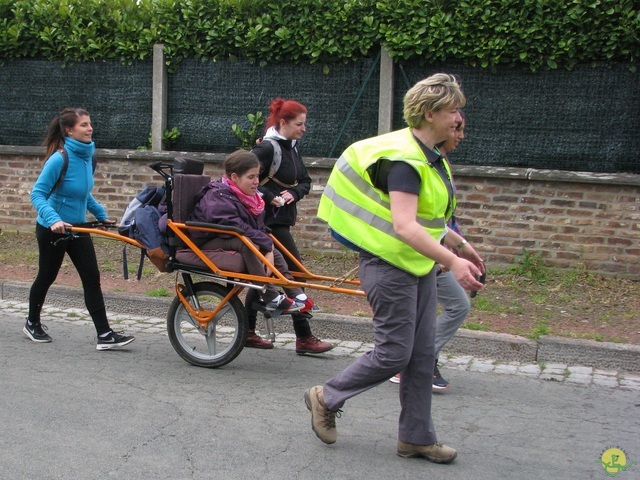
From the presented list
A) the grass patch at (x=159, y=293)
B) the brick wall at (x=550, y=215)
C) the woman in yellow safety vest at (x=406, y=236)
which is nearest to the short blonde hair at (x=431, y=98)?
the woman in yellow safety vest at (x=406, y=236)

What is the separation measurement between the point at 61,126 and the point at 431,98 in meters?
3.39

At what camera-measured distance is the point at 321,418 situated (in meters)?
4.46

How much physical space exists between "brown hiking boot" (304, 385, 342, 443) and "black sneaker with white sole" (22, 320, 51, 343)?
3.06 metres

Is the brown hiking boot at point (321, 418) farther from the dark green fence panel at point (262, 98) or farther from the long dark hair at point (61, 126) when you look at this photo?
the dark green fence panel at point (262, 98)

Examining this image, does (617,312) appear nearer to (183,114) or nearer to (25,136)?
(183,114)

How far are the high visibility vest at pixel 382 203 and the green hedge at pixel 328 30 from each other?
204 inches

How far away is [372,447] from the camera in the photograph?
4.58m

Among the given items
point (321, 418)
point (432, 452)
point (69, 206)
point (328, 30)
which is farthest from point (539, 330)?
point (328, 30)

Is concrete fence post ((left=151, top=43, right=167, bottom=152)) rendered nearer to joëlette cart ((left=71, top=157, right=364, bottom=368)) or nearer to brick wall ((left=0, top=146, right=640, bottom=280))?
brick wall ((left=0, top=146, right=640, bottom=280))

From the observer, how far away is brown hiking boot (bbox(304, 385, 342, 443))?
4449mm

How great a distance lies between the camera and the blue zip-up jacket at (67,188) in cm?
616

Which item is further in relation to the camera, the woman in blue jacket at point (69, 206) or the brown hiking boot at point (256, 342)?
the brown hiking boot at point (256, 342)

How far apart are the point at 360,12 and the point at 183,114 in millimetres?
2637

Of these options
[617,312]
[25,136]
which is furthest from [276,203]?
[25,136]
